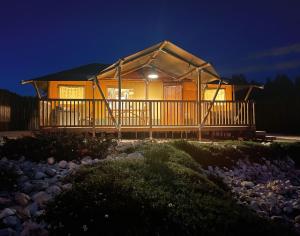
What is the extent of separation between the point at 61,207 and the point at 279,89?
129 ft

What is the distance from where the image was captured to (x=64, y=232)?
3701mm

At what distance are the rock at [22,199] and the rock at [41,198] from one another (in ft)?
0.34

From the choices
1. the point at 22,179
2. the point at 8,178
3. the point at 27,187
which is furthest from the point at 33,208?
the point at 22,179

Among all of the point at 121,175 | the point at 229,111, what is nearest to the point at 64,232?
the point at 121,175

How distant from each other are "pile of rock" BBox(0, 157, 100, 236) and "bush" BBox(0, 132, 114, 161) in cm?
38

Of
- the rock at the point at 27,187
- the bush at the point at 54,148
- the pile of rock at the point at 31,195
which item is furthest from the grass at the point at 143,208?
the bush at the point at 54,148

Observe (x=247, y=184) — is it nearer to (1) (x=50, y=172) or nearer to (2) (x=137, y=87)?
(1) (x=50, y=172)

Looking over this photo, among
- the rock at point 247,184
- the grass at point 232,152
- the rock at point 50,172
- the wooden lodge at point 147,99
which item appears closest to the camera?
the rock at point 50,172

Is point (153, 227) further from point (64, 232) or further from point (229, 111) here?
point (229, 111)

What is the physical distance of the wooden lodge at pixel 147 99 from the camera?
12.9m

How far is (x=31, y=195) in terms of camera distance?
203 inches

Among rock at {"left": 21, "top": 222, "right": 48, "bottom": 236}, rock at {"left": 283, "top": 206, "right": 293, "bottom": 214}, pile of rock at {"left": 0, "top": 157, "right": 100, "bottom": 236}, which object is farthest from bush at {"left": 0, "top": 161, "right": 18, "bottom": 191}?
rock at {"left": 283, "top": 206, "right": 293, "bottom": 214}

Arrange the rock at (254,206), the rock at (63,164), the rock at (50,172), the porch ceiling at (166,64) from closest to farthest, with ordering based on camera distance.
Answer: the rock at (254,206) → the rock at (50,172) → the rock at (63,164) → the porch ceiling at (166,64)

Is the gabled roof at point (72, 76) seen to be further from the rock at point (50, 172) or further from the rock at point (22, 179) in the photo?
the rock at point (22, 179)
